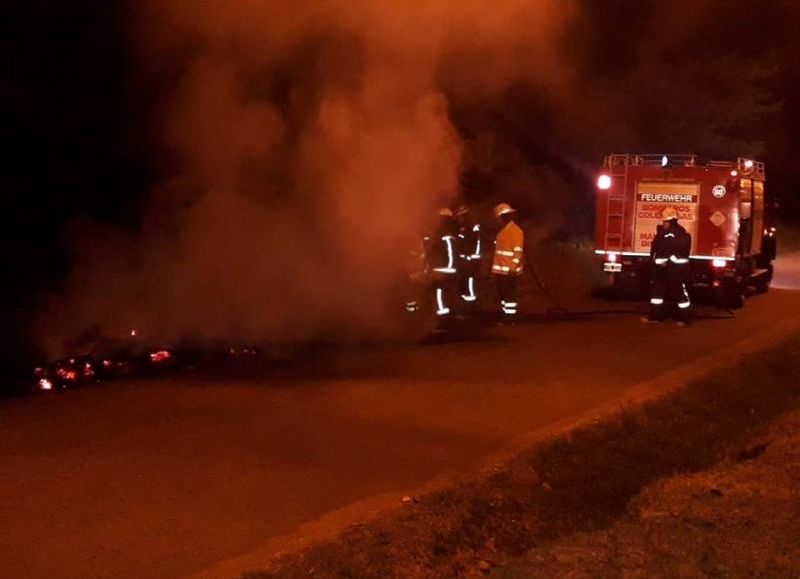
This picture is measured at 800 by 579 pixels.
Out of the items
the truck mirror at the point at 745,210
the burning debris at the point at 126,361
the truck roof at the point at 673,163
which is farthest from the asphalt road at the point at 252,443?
the truck roof at the point at 673,163

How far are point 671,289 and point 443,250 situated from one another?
10.2 feet

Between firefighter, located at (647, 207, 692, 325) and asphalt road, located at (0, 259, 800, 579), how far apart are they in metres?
2.62

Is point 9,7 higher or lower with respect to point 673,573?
higher

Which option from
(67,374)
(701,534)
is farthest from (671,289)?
(701,534)

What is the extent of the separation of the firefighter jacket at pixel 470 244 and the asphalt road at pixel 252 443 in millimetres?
2476

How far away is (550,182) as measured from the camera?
24688mm

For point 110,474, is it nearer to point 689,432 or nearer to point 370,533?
point 370,533

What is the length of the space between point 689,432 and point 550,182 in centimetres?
1620

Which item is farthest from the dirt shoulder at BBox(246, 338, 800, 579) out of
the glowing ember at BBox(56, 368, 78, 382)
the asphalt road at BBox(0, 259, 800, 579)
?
the glowing ember at BBox(56, 368, 78, 382)

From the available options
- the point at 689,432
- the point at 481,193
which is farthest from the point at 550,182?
the point at 689,432

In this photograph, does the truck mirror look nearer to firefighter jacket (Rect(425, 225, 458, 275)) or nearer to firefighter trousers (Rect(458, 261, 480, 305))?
firefighter trousers (Rect(458, 261, 480, 305))

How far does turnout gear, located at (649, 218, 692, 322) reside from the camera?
1429 cm

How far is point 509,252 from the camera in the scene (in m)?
14.0

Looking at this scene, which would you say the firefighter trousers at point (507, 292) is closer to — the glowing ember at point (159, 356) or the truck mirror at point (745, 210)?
the glowing ember at point (159, 356)
